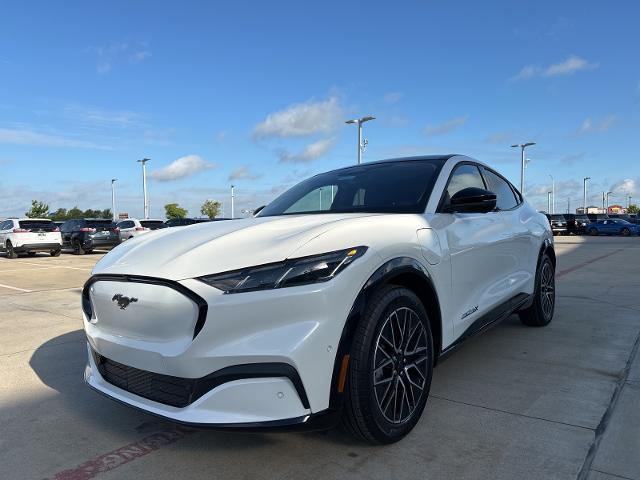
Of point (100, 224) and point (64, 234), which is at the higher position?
point (100, 224)

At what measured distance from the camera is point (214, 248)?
2500 millimetres

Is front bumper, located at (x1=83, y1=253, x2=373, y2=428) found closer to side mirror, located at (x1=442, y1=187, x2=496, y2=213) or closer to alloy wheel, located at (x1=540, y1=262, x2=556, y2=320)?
side mirror, located at (x1=442, y1=187, x2=496, y2=213)

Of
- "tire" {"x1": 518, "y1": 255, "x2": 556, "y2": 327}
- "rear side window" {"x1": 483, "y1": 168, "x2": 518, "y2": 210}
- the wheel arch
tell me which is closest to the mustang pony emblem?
the wheel arch

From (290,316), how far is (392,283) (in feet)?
2.35

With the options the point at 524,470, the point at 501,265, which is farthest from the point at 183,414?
the point at 501,265

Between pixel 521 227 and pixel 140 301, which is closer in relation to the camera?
pixel 140 301

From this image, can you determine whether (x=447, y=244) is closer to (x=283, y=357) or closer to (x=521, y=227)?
(x=283, y=357)

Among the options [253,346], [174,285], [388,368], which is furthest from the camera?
[388,368]

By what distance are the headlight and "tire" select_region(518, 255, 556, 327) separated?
341 centimetres

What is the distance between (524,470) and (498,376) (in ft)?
4.55

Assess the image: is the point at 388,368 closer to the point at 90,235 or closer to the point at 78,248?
the point at 90,235

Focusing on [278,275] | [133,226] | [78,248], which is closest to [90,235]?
[78,248]

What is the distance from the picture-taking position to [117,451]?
8.90 ft

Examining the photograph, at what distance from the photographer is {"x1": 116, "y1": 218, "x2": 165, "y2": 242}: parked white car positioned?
22.2 metres
